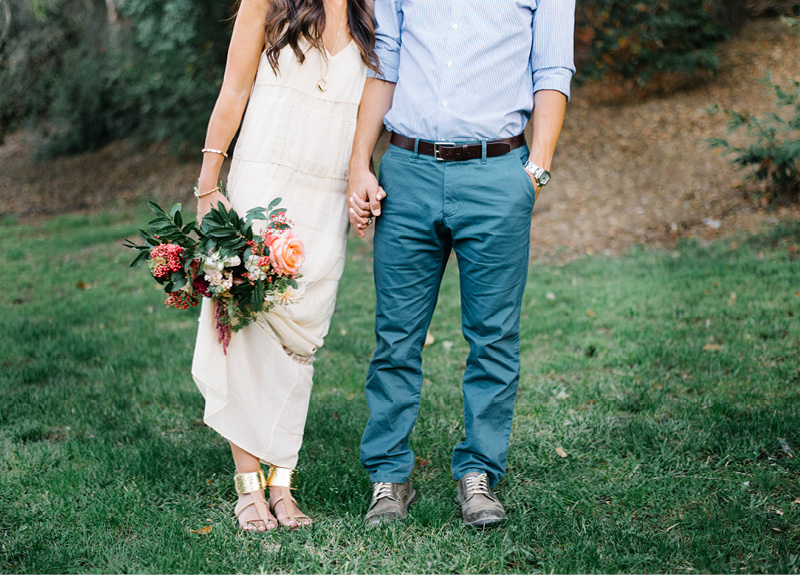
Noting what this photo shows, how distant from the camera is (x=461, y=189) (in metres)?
2.53

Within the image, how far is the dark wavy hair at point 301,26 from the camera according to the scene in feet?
8.27

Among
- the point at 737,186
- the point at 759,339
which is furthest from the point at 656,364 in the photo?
the point at 737,186

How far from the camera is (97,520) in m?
2.75

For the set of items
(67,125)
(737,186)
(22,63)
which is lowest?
(737,186)

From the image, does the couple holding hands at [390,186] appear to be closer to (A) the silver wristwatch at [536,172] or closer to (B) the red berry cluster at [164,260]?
(A) the silver wristwatch at [536,172]

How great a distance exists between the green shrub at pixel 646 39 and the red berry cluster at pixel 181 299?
943 cm

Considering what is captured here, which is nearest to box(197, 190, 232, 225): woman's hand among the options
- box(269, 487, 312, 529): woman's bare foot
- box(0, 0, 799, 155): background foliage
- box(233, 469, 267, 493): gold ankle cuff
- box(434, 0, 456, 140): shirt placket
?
box(434, 0, 456, 140): shirt placket

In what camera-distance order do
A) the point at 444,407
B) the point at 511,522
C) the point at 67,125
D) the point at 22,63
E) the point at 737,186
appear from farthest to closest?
the point at 67,125 → the point at 22,63 → the point at 737,186 → the point at 444,407 → the point at 511,522

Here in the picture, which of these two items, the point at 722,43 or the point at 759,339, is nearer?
the point at 759,339

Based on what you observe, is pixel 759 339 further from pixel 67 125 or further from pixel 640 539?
pixel 67 125

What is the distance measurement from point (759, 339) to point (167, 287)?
356 cm

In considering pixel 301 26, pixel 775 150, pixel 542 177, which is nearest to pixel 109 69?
pixel 775 150

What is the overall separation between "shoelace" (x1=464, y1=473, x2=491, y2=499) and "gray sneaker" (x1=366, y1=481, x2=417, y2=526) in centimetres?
24

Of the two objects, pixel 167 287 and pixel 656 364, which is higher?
pixel 167 287
